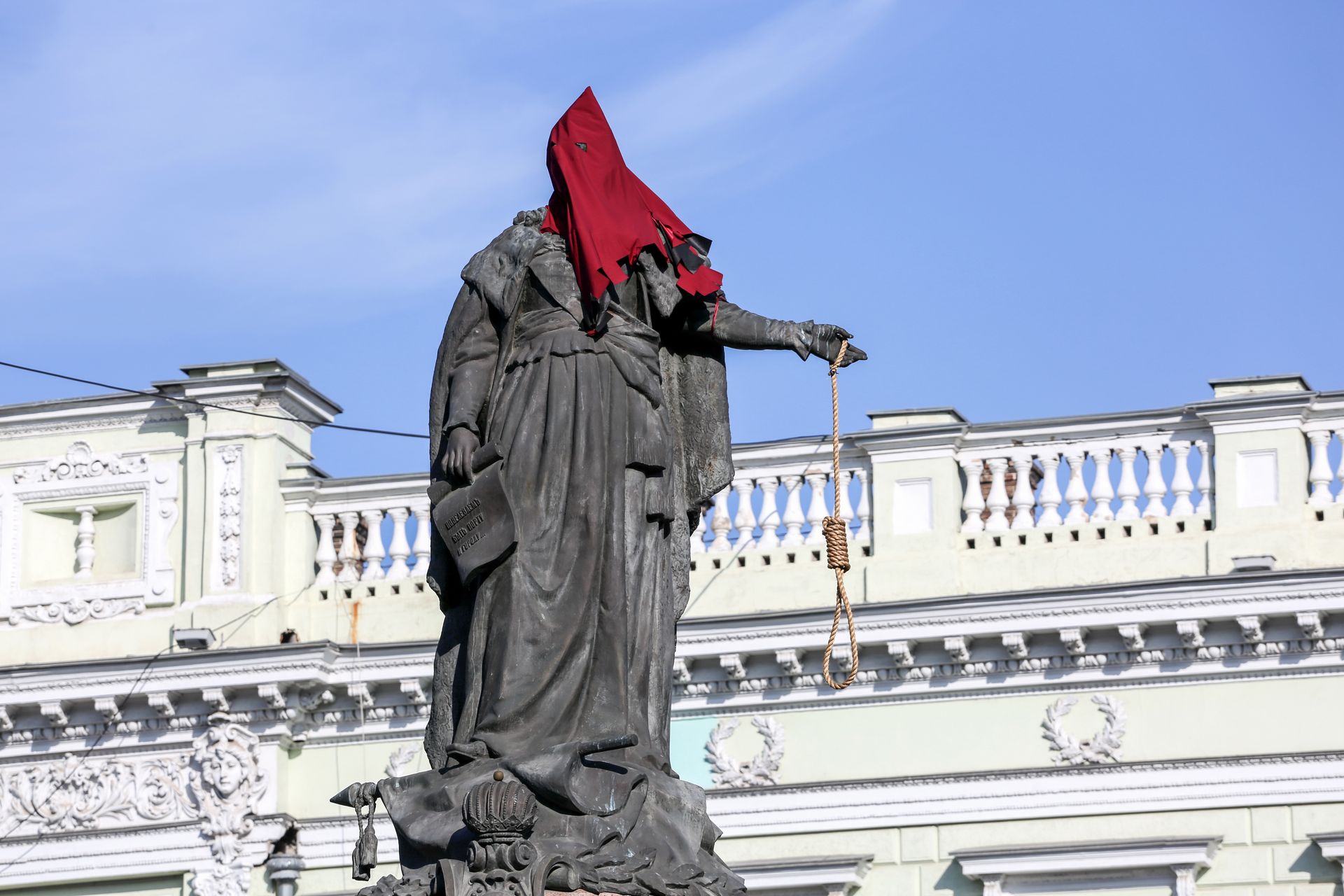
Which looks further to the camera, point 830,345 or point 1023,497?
point 1023,497

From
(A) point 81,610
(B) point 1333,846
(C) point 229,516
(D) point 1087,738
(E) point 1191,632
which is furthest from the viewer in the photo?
(A) point 81,610

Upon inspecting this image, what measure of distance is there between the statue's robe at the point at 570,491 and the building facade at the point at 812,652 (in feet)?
39.0

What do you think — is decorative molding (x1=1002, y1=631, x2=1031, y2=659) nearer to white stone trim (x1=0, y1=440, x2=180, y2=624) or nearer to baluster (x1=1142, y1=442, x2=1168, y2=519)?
baluster (x1=1142, y1=442, x2=1168, y2=519)

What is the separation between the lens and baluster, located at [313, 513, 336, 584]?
24.7 m

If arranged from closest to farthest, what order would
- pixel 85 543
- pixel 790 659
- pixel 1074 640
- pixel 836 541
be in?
pixel 836 541 → pixel 1074 640 → pixel 790 659 → pixel 85 543

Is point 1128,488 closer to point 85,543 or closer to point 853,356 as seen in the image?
point 85,543

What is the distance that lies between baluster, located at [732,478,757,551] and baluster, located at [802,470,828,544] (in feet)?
1.41

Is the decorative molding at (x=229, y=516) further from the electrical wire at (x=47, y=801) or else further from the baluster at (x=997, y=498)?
the baluster at (x=997, y=498)

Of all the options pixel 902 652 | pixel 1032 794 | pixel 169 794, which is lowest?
pixel 1032 794

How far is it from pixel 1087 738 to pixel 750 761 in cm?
250

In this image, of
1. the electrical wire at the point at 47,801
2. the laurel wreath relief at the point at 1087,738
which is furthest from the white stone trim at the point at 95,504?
the laurel wreath relief at the point at 1087,738

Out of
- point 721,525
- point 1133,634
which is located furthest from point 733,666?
point 1133,634

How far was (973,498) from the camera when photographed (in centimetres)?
2334

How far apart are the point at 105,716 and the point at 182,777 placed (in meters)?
0.76
